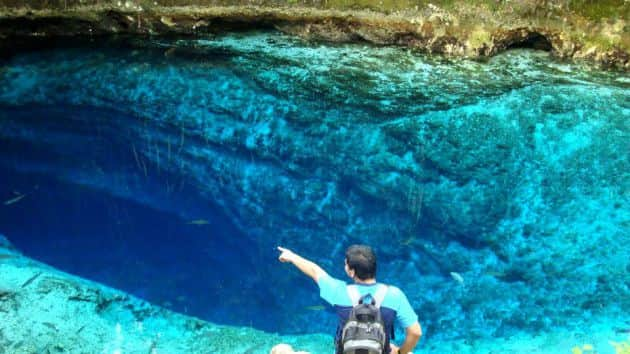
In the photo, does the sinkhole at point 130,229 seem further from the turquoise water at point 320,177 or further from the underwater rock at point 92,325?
the underwater rock at point 92,325

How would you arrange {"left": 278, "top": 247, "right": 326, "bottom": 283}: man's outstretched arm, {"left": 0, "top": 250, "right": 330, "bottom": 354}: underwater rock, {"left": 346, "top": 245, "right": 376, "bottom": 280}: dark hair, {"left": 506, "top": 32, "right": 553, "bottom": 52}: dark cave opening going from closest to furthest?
{"left": 346, "top": 245, "right": 376, "bottom": 280}: dark hair
{"left": 278, "top": 247, "right": 326, "bottom": 283}: man's outstretched arm
{"left": 0, "top": 250, "right": 330, "bottom": 354}: underwater rock
{"left": 506, "top": 32, "right": 553, "bottom": 52}: dark cave opening

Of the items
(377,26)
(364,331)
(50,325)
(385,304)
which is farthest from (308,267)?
(377,26)

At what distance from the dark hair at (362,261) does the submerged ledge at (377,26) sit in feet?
22.7

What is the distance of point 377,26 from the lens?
375 inches

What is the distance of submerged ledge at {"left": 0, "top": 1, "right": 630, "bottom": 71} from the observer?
899 centimetres

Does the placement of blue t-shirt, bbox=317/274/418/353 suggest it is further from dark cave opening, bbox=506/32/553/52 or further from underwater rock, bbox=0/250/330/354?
dark cave opening, bbox=506/32/553/52

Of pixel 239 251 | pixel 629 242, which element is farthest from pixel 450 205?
pixel 239 251

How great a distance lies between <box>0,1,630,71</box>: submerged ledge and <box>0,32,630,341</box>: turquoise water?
278mm

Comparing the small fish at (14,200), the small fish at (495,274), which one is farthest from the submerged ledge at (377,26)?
the small fish at (495,274)

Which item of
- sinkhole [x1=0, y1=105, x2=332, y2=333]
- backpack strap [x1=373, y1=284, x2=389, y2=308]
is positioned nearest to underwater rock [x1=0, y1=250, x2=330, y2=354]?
sinkhole [x1=0, y1=105, x2=332, y2=333]

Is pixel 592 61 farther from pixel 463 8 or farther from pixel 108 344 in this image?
pixel 108 344

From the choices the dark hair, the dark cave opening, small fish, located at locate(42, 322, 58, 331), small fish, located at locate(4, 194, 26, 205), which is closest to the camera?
the dark hair

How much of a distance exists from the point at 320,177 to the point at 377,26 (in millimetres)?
3742

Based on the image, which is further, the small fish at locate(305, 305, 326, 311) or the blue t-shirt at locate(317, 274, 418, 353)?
the small fish at locate(305, 305, 326, 311)
